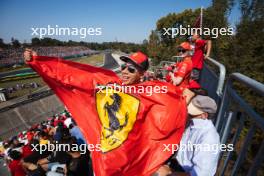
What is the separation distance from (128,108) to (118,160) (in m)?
0.70

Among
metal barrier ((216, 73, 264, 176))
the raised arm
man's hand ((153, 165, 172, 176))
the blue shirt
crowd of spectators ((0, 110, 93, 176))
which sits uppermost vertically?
the raised arm

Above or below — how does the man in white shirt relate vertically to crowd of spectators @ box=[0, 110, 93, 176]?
above

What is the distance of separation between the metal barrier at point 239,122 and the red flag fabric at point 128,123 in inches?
20.6

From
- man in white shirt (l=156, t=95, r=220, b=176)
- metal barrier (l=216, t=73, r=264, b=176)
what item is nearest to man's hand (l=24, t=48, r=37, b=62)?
man in white shirt (l=156, t=95, r=220, b=176)

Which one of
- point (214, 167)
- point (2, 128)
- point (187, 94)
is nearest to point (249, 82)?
point (214, 167)

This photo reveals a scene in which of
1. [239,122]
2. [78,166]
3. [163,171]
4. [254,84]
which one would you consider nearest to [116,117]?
[163,171]

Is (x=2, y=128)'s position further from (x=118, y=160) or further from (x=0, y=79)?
(x=0, y=79)

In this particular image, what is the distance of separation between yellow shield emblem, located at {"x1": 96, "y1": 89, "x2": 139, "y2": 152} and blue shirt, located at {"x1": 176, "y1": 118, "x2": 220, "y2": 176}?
77 cm

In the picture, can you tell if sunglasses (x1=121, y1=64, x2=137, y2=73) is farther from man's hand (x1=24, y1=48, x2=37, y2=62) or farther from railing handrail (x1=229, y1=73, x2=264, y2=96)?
railing handrail (x1=229, y1=73, x2=264, y2=96)

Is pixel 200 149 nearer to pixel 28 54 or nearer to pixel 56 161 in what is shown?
pixel 28 54

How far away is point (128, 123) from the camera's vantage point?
2934 mm

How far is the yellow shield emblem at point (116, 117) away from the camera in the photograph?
9.59ft

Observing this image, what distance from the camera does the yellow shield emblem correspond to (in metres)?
2.92

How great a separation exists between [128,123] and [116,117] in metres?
0.20
